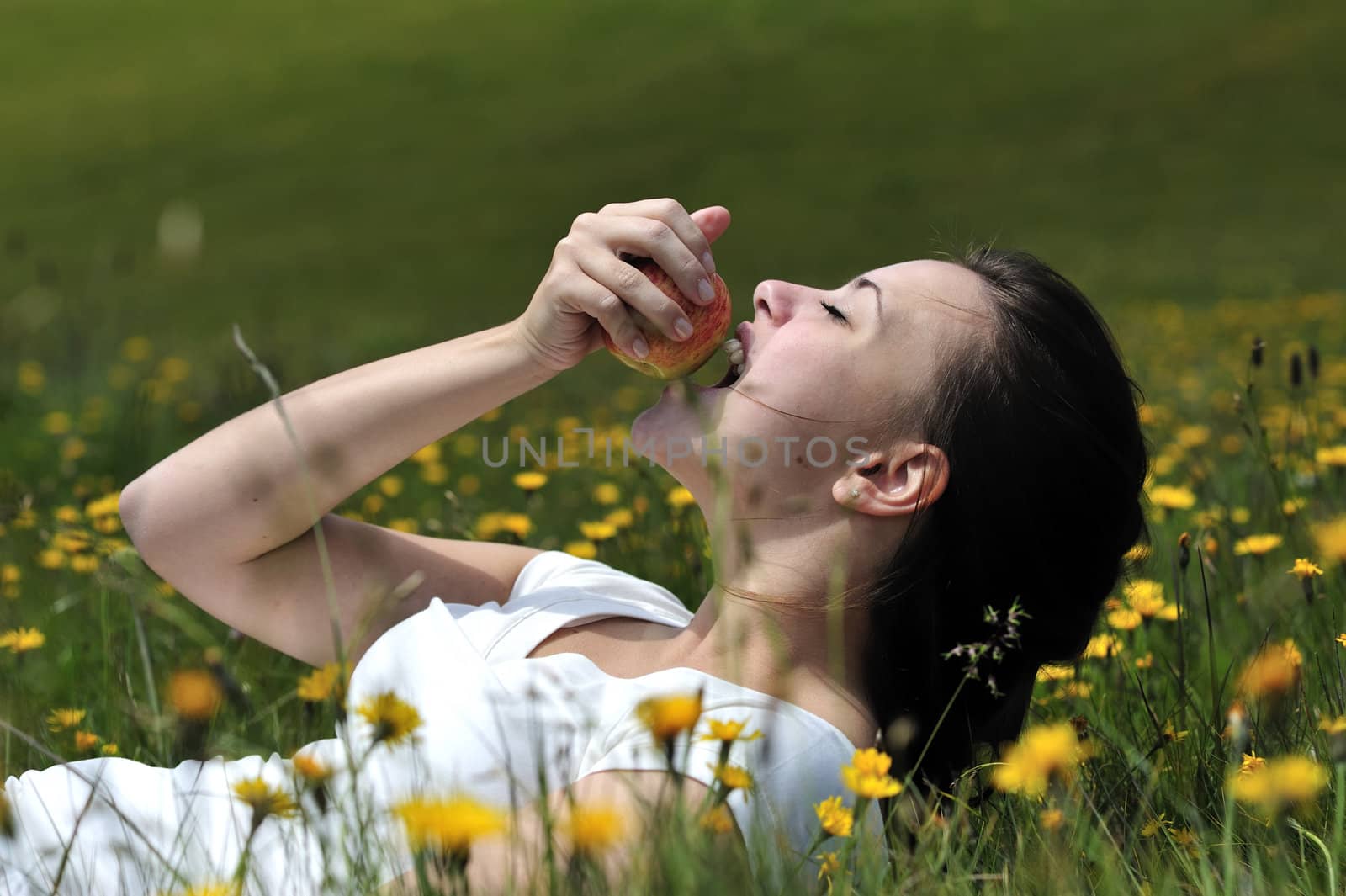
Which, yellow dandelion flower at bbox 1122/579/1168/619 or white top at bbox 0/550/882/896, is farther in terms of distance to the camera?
yellow dandelion flower at bbox 1122/579/1168/619

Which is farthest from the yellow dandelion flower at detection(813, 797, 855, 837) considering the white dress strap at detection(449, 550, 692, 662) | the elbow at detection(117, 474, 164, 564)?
the elbow at detection(117, 474, 164, 564)

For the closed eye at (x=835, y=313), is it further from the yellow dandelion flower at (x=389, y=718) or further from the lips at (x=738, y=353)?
the yellow dandelion flower at (x=389, y=718)

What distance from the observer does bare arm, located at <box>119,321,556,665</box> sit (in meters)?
2.01

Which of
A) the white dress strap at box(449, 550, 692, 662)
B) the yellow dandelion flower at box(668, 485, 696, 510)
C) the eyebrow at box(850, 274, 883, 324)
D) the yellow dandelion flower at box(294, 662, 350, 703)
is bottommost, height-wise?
the yellow dandelion flower at box(668, 485, 696, 510)

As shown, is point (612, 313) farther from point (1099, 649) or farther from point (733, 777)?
point (1099, 649)

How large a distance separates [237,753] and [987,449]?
122cm

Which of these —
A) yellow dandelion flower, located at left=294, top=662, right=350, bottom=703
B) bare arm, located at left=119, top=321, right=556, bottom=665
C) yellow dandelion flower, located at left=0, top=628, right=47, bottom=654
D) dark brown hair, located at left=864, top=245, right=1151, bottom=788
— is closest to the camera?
yellow dandelion flower, located at left=294, top=662, right=350, bottom=703

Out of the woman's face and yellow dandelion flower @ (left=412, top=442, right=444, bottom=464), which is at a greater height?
the woman's face

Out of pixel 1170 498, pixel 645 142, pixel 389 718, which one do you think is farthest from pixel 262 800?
pixel 645 142

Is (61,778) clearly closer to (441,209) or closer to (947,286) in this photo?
(947,286)

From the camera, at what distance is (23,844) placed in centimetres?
174

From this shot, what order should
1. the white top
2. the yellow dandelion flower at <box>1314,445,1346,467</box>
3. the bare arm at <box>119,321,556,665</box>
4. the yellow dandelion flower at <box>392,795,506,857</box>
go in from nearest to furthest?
the yellow dandelion flower at <box>392,795,506,857</box>, the white top, the bare arm at <box>119,321,556,665</box>, the yellow dandelion flower at <box>1314,445,1346,467</box>

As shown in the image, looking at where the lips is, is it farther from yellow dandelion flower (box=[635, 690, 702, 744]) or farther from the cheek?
yellow dandelion flower (box=[635, 690, 702, 744])

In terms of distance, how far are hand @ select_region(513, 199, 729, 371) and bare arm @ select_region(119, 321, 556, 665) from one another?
9 cm
